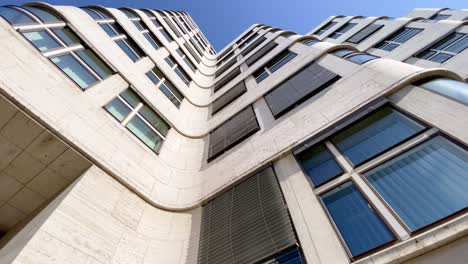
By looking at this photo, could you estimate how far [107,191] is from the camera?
19.7 ft

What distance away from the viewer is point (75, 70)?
743cm

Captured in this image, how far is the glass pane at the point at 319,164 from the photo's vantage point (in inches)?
205

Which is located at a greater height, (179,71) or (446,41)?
(179,71)

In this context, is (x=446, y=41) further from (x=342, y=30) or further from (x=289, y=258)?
(x=289, y=258)

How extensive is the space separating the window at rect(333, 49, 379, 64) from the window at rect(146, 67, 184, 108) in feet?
23.8

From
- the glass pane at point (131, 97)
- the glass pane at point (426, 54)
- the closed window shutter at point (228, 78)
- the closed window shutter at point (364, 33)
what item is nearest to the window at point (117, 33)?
the glass pane at point (131, 97)

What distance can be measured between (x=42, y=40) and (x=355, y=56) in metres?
8.99

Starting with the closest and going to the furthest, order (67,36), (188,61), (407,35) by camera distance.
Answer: (67,36), (407,35), (188,61)

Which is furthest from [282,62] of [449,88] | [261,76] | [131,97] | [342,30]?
[342,30]

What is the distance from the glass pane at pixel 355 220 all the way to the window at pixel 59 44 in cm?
675

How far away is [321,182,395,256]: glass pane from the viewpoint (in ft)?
12.1

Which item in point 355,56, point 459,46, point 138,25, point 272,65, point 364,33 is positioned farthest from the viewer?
point 364,33

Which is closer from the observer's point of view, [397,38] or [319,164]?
[319,164]

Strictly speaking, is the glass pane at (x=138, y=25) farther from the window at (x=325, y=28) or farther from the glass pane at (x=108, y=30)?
the window at (x=325, y=28)
